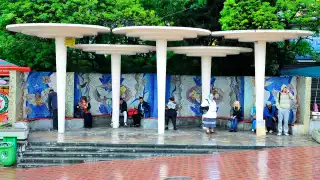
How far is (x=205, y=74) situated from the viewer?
23703 mm

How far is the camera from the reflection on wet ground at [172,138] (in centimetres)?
1852

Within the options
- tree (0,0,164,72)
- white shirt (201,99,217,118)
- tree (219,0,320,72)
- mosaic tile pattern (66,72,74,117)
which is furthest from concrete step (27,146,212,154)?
tree (0,0,164,72)

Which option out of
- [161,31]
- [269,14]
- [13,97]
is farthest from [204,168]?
[269,14]

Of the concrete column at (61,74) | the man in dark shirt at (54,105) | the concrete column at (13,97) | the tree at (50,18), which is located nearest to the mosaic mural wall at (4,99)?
the concrete column at (13,97)

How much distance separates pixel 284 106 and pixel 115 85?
7.11m

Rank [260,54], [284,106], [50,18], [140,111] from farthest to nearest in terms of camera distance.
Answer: [50,18] → [140,111] → [260,54] → [284,106]

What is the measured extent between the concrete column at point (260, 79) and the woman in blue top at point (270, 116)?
573mm

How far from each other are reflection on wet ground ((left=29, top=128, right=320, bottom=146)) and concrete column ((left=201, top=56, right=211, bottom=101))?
7.27ft

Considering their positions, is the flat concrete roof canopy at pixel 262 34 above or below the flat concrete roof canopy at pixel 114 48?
above

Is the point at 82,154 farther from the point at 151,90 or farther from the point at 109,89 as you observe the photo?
the point at 109,89

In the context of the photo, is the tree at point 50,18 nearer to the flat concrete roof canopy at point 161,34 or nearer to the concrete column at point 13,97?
the flat concrete roof canopy at point 161,34

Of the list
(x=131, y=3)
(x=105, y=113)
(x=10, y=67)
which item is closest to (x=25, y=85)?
(x=10, y=67)

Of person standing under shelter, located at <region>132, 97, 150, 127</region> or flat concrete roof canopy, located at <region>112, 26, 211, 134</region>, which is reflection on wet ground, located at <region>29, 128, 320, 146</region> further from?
person standing under shelter, located at <region>132, 97, 150, 127</region>

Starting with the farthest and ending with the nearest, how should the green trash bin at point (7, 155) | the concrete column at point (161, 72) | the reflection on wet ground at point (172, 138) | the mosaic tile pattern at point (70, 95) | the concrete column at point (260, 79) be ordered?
the mosaic tile pattern at point (70, 95) < the concrete column at point (260, 79) < the concrete column at point (161, 72) < the reflection on wet ground at point (172, 138) < the green trash bin at point (7, 155)
